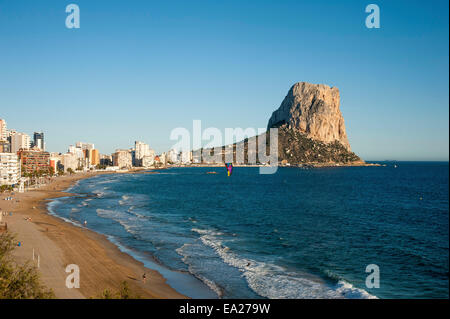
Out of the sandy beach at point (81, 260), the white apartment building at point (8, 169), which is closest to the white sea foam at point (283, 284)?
the sandy beach at point (81, 260)

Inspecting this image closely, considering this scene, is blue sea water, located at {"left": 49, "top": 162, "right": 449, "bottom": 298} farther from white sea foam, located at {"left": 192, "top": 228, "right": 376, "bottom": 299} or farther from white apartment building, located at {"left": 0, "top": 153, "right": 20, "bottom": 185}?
white apartment building, located at {"left": 0, "top": 153, "right": 20, "bottom": 185}

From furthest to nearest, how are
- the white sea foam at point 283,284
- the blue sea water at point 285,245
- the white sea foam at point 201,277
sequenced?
the blue sea water at point 285,245 → the white sea foam at point 201,277 → the white sea foam at point 283,284

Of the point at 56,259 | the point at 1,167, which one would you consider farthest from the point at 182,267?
the point at 1,167

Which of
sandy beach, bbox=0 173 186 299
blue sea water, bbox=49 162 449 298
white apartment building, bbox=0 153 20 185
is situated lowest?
blue sea water, bbox=49 162 449 298

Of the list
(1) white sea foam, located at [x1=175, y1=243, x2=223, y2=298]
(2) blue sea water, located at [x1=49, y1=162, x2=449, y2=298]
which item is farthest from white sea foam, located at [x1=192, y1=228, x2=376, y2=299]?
(1) white sea foam, located at [x1=175, y1=243, x2=223, y2=298]

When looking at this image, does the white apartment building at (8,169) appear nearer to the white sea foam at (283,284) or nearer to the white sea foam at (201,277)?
the white sea foam at (201,277)
